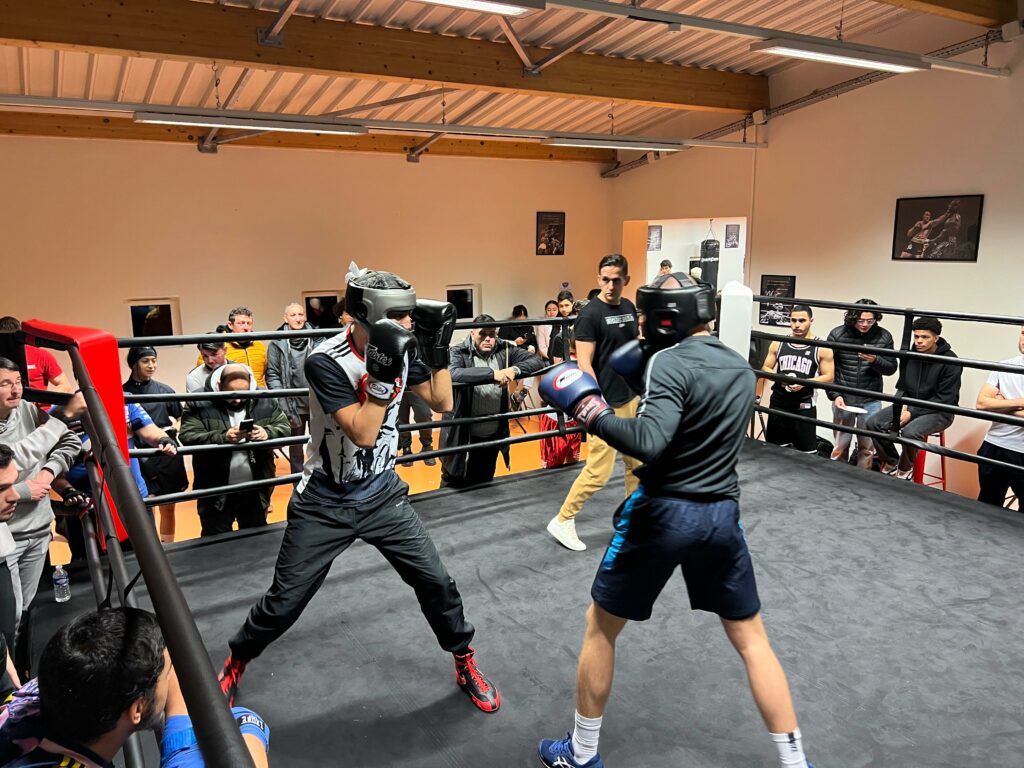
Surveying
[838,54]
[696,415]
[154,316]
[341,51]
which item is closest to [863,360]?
[838,54]

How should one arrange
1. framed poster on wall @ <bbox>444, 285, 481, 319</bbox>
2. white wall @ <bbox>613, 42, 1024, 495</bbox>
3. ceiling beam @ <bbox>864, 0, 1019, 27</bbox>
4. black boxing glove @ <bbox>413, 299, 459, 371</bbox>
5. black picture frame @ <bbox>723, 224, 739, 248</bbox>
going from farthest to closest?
framed poster on wall @ <bbox>444, 285, 481, 319</bbox>
black picture frame @ <bbox>723, 224, 739, 248</bbox>
white wall @ <bbox>613, 42, 1024, 495</bbox>
ceiling beam @ <bbox>864, 0, 1019, 27</bbox>
black boxing glove @ <bbox>413, 299, 459, 371</bbox>

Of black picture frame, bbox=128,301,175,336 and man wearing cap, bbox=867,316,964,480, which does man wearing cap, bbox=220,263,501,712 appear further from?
black picture frame, bbox=128,301,175,336

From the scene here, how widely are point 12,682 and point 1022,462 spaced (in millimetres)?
4361

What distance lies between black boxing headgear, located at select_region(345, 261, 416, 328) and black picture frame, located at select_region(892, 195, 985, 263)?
6329 mm

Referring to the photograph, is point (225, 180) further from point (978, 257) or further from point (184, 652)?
point (184, 652)

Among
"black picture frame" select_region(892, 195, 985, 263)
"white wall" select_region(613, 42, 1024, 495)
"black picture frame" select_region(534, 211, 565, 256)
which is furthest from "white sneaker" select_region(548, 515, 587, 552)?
"black picture frame" select_region(534, 211, 565, 256)

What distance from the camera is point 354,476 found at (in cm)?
198

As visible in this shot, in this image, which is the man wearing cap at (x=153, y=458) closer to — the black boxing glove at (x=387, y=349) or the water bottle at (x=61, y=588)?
the water bottle at (x=61, y=588)

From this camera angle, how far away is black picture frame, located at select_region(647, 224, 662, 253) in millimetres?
10172

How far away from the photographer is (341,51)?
571 cm

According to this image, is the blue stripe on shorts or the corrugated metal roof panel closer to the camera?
the blue stripe on shorts

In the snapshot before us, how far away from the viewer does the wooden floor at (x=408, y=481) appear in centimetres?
565

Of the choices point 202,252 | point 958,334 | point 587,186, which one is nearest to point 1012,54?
point 958,334

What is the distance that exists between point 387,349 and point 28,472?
131 centimetres
